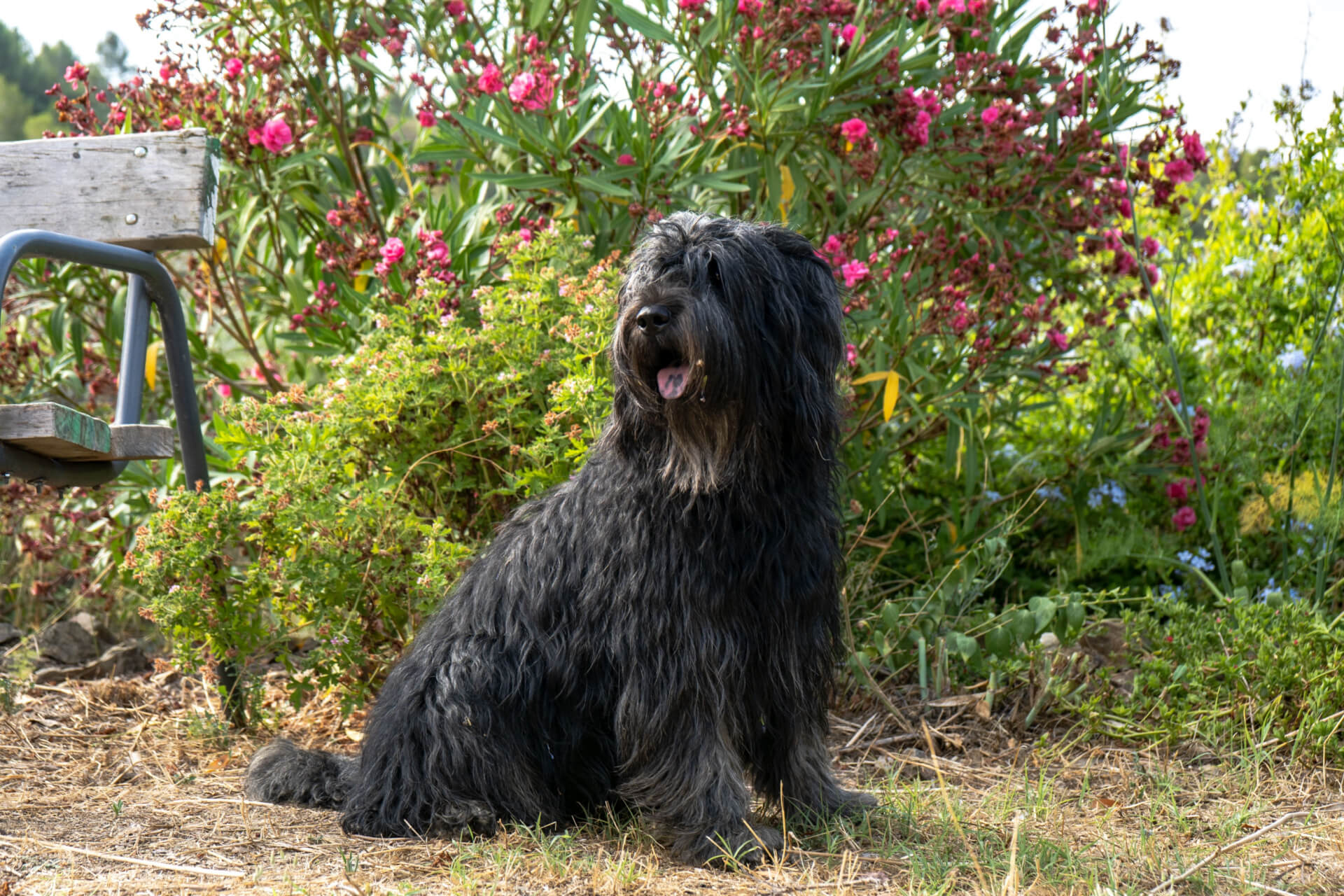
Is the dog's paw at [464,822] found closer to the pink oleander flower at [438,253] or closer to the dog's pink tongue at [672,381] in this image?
the dog's pink tongue at [672,381]

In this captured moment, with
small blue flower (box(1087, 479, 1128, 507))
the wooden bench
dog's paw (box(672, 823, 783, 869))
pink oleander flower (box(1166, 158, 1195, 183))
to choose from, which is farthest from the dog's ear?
small blue flower (box(1087, 479, 1128, 507))

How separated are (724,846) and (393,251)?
2.52 m

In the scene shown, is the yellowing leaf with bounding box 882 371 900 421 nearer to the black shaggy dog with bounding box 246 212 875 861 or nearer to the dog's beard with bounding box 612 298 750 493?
the black shaggy dog with bounding box 246 212 875 861

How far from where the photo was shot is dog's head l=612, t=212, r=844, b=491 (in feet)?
8.54

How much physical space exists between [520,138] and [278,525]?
168 centimetres

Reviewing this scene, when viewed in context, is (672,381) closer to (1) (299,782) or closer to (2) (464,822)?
(2) (464,822)

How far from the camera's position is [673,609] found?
2.79 m

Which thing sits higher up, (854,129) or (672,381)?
(854,129)

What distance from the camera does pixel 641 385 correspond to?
265 centimetres

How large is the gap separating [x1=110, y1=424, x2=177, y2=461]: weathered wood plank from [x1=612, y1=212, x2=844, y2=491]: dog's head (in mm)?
1474

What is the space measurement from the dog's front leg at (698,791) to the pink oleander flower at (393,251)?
2.19 m

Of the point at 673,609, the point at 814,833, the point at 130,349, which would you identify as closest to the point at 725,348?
the point at 673,609

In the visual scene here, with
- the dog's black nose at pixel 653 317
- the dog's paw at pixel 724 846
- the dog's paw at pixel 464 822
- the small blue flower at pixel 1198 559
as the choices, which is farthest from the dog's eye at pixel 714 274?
the small blue flower at pixel 1198 559

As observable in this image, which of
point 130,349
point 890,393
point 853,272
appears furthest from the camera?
point 890,393
